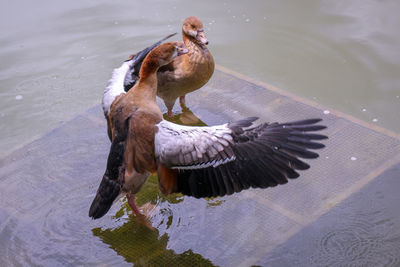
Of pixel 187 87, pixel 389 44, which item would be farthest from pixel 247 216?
pixel 389 44

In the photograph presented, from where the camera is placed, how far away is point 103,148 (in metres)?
4.65

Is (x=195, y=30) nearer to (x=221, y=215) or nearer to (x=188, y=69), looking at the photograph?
(x=188, y=69)

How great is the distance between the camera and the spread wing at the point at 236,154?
10.9 feet

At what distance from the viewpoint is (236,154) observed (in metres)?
3.41

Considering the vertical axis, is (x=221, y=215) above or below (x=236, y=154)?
below

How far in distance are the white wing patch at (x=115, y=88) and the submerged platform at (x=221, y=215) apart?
0.56 meters

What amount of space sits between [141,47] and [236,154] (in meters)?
3.32

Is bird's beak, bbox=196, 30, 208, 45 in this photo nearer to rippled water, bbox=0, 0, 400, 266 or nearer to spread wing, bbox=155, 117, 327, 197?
rippled water, bbox=0, 0, 400, 266

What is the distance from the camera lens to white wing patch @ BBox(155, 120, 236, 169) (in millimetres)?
3416

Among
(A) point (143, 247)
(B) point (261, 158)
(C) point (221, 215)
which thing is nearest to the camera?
(B) point (261, 158)

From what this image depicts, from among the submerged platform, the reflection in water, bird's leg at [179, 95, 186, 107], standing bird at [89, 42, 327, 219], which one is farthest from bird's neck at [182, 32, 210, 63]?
the reflection in water

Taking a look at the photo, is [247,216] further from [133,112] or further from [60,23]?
[60,23]

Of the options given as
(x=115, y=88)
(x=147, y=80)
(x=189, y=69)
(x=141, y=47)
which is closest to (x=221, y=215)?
(x=147, y=80)

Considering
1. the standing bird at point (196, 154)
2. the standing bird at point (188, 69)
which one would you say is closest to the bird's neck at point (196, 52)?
the standing bird at point (188, 69)
